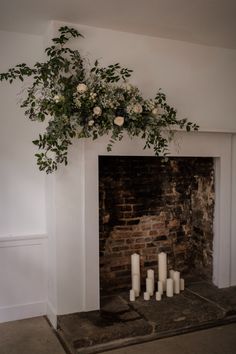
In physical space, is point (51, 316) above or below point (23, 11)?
below

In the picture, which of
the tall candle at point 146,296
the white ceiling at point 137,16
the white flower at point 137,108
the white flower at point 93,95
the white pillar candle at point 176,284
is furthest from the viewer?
the white pillar candle at point 176,284

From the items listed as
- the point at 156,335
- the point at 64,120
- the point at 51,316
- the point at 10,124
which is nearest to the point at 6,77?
the point at 10,124

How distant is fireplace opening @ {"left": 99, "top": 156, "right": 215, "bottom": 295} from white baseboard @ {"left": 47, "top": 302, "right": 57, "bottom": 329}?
24.4 inches

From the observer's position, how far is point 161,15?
8.61ft

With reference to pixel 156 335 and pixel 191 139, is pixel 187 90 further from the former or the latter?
pixel 156 335

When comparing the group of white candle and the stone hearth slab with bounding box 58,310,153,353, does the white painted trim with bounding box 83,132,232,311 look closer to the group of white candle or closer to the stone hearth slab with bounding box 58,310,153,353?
the stone hearth slab with bounding box 58,310,153,353

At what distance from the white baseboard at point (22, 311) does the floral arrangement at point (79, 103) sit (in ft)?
3.99

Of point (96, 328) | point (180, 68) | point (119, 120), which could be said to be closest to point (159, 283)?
point (96, 328)

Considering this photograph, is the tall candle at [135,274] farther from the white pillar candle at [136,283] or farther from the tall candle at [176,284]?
the tall candle at [176,284]

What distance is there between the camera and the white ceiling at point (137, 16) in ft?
7.98

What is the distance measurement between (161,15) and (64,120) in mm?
1079

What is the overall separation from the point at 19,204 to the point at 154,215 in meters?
1.43

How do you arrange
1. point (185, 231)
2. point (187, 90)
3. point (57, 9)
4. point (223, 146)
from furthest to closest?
point (185, 231)
point (223, 146)
point (187, 90)
point (57, 9)

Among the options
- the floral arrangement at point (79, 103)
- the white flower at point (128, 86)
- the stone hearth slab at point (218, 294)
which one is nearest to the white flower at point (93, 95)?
the floral arrangement at point (79, 103)
